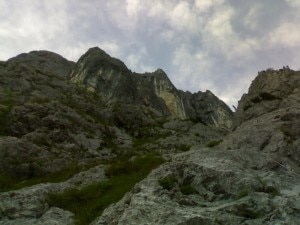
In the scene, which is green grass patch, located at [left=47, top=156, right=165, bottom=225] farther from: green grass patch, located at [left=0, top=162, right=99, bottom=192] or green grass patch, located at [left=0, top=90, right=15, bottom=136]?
green grass patch, located at [left=0, top=90, right=15, bottom=136]

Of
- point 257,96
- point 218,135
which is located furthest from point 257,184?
point 218,135

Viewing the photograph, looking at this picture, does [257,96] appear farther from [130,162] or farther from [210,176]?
[210,176]

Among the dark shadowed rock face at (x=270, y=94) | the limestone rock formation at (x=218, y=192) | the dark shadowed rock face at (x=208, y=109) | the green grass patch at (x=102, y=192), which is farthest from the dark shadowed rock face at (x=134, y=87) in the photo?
the limestone rock formation at (x=218, y=192)

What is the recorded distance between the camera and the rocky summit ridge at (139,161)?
16250 mm

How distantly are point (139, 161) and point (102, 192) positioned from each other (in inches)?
193

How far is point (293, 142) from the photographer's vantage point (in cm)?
2722

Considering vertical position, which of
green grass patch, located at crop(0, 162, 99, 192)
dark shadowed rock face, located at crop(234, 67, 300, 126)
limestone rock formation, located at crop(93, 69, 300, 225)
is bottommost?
limestone rock formation, located at crop(93, 69, 300, 225)

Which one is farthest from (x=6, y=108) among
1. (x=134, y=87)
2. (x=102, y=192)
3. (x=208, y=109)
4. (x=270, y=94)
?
(x=208, y=109)

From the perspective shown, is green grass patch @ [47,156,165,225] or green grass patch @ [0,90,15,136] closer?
green grass patch @ [47,156,165,225]

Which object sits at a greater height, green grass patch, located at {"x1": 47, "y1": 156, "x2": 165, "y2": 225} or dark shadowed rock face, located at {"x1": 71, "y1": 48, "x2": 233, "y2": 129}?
dark shadowed rock face, located at {"x1": 71, "y1": 48, "x2": 233, "y2": 129}

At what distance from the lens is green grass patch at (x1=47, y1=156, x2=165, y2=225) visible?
2055cm

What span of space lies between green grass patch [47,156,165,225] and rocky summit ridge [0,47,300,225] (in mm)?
72

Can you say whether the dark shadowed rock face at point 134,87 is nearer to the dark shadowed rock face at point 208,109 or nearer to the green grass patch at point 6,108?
the dark shadowed rock face at point 208,109

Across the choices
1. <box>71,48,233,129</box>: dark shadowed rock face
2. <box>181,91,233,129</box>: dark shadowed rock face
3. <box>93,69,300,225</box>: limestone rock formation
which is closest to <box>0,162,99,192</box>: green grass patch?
<box>93,69,300,225</box>: limestone rock formation
